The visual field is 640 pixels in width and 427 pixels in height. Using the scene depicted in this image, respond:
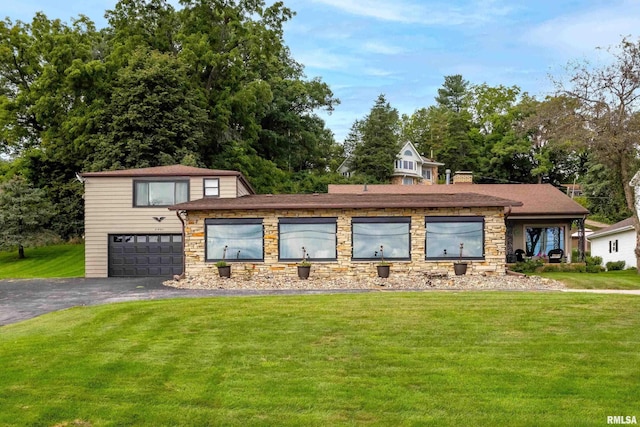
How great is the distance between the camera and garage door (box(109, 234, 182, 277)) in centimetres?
2511

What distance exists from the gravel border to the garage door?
206 inches

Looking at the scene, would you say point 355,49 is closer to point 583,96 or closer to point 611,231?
point 583,96

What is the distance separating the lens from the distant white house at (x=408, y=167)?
57000 mm

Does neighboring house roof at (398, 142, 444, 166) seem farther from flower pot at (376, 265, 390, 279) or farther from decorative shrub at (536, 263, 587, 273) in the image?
flower pot at (376, 265, 390, 279)

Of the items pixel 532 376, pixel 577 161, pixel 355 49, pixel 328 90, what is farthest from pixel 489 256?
pixel 577 161

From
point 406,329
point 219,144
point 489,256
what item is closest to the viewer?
point 406,329

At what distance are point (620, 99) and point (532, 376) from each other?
20.5 m

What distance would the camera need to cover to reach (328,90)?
52.5 m

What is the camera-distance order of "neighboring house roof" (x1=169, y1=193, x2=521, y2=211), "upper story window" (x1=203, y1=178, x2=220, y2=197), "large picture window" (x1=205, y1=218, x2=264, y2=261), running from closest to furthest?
"neighboring house roof" (x1=169, y1=193, x2=521, y2=211) → "large picture window" (x1=205, y1=218, x2=264, y2=261) → "upper story window" (x1=203, y1=178, x2=220, y2=197)

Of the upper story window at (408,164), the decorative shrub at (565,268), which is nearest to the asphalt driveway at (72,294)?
the decorative shrub at (565,268)

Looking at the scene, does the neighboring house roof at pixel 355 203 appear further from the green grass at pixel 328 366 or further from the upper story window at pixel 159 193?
the green grass at pixel 328 366

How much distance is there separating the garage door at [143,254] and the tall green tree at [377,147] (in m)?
30.0

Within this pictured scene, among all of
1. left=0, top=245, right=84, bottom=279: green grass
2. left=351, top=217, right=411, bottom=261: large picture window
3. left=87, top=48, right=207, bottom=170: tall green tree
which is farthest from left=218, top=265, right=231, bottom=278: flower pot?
left=87, top=48, right=207, bottom=170: tall green tree

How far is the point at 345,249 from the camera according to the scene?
66.2ft
